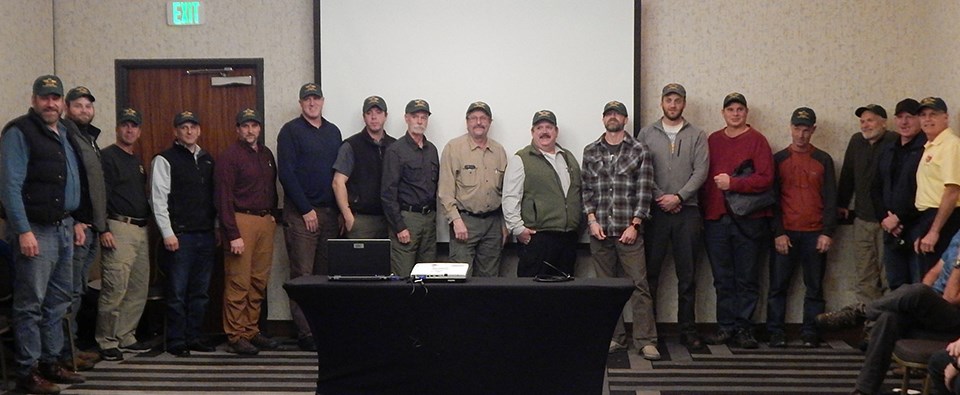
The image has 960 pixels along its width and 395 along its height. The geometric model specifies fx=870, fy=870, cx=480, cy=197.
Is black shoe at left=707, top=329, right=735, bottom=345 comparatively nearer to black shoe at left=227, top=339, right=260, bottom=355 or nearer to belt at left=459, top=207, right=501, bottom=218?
belt at left=459, top=207, right=501, bottom=218

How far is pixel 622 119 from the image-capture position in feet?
18.0

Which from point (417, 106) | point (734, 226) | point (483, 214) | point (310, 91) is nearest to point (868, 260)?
point (734, 226)

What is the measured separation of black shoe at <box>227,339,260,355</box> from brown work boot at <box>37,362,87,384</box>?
38.9 inches

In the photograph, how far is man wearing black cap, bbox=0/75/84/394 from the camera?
4.50m

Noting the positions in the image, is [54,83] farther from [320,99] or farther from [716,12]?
[716,12]

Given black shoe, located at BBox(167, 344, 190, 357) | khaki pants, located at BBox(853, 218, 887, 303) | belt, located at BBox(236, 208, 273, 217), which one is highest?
belt, located at BBox(236, 208, 273, 217)

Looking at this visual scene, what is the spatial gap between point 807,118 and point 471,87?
220 centimetres

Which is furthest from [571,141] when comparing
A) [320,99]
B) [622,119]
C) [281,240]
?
[281,240]

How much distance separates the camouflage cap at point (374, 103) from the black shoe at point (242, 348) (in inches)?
66.8

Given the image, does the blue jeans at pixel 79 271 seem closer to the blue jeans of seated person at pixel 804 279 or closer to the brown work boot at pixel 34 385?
the brown work boot at pixel 34 385

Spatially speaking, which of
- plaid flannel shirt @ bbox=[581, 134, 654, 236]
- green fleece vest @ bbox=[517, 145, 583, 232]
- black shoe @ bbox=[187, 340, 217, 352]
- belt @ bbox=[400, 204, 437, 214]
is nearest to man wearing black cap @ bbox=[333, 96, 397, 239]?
belt @ bbox=[400, 204, 437, 214]

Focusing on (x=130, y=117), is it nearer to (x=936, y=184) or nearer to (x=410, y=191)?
(x=410, y=191)

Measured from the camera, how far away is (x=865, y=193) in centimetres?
562

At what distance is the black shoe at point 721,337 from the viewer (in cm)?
574
